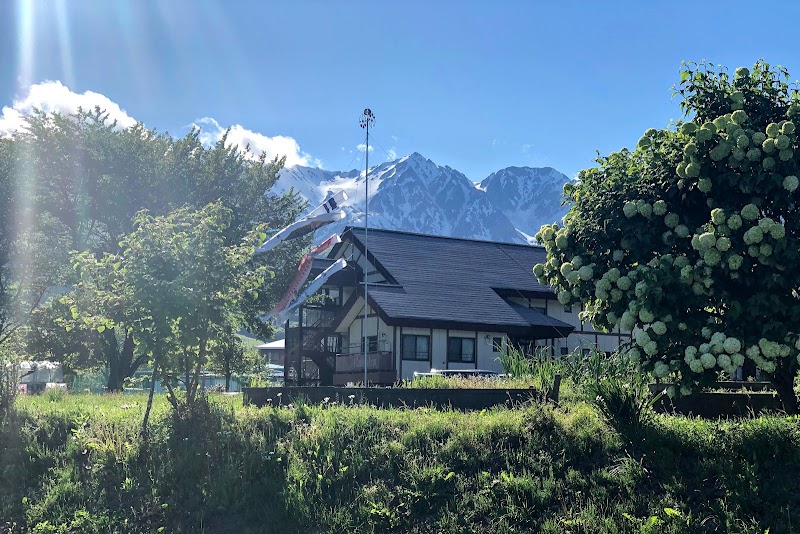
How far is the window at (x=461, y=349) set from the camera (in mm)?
34281

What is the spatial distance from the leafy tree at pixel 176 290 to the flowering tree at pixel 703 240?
646 centimetres

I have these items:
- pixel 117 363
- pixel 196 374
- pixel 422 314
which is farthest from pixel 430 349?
pixel 196 374

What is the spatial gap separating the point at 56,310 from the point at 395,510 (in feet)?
32.1

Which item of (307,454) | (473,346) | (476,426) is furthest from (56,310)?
(473,346)

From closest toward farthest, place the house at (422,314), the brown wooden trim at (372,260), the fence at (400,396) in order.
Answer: the fence at (400,396) → the house at (422,314) → the brown wooden trim at (372,260)

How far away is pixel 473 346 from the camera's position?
34812 millimetres

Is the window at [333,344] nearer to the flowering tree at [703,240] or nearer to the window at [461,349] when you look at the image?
the window at [461,349]

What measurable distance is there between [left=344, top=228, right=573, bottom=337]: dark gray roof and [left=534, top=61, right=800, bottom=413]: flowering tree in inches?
815

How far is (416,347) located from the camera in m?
33.8

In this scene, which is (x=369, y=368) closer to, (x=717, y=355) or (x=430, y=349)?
(x=430, y=349)

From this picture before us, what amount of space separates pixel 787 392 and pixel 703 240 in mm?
2716

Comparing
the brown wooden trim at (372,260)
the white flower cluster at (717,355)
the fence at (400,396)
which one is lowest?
the fence at (400,396)

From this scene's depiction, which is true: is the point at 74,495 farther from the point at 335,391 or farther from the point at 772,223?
the point at 772,223

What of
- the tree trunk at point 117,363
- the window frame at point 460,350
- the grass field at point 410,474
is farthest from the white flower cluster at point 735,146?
the tree trunk at point 117,363
